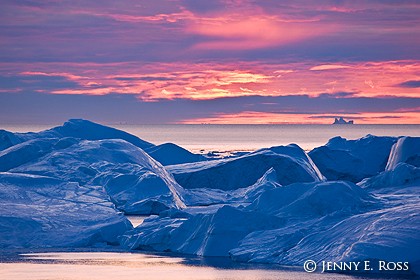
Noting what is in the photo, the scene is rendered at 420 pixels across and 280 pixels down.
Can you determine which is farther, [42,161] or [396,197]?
[42,161]

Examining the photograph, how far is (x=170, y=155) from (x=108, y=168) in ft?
40.5

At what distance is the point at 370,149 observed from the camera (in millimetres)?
44375

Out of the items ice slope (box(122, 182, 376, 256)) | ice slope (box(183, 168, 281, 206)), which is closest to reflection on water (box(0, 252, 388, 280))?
ice slope (box(122, 182, 376, 256))

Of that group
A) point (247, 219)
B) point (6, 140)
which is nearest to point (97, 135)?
point (6, 140)

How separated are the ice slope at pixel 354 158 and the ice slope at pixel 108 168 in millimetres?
10575

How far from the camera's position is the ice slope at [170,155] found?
4406 centimetres

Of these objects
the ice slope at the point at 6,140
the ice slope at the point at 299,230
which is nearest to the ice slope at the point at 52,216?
the ice slope at the point at 299,230

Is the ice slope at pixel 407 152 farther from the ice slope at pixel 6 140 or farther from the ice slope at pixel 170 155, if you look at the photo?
the ice slope at pixel 6 140

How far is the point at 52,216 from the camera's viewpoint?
2406 centimetres

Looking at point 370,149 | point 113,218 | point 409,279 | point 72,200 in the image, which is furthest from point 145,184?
point 370,149

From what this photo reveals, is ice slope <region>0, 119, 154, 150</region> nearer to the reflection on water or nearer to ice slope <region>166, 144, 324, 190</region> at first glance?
ice slope <region>166, 144, 324, 190</region>

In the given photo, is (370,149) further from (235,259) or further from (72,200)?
(235,259)

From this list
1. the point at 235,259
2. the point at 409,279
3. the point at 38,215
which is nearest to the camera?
the point at 409,279

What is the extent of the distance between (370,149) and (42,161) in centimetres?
1871
